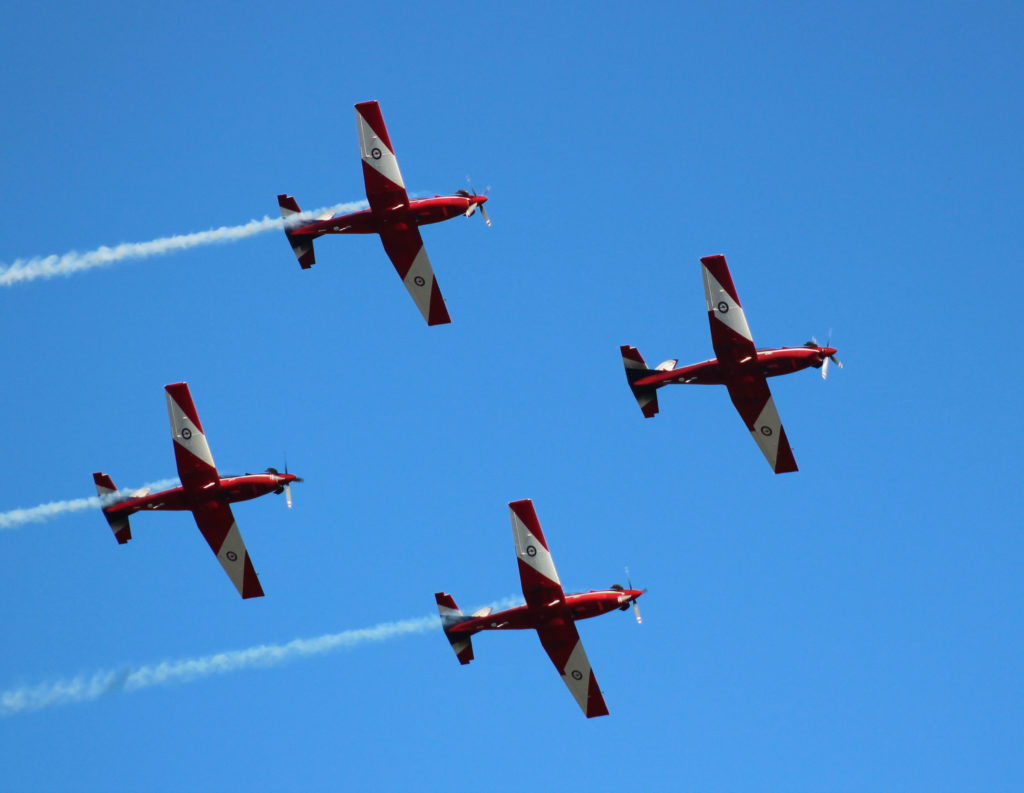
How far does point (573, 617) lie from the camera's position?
71.2m

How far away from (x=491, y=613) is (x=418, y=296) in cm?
1189

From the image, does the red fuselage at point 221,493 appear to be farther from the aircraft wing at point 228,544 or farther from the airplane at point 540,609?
the airplane at point 540,609

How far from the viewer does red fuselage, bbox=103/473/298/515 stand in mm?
70938

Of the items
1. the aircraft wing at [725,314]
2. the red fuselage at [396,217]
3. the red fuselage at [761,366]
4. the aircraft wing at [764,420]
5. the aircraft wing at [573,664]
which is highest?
the red fuselage at [396,217]

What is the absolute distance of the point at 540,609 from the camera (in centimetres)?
7081

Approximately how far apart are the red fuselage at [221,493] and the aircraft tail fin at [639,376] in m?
12.3

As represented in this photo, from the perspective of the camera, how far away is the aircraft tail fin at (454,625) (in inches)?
2825

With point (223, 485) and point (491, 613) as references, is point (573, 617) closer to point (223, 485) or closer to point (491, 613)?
point (491, 613)

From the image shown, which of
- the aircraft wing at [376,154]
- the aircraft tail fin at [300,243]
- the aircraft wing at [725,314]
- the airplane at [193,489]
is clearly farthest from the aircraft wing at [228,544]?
the aircraft wing at [725,314]

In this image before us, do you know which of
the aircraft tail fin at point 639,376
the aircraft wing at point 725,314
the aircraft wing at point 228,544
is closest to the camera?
the aircraft wing at point 725,314

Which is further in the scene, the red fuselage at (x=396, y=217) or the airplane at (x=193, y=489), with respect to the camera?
the red fuselage at (x=396, y=217)

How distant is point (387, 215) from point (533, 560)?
1311cm

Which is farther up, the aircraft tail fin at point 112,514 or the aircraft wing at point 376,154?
the aircraft wing at point 376,154

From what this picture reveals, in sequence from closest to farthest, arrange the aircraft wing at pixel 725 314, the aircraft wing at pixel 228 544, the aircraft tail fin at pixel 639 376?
1. the aircraft wing at pixel 725 314
2. the aircraft wing at pixel 228 544
3. the aircraft tail fin at pixel 639 376
